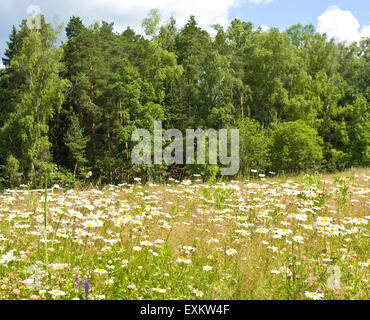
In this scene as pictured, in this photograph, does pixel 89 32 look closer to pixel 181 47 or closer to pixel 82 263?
pixel 181 47

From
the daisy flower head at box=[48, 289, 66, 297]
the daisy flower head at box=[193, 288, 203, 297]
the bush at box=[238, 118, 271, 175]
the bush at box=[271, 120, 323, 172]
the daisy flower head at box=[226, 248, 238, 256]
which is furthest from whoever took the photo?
the bush at box=[271, 120, 323, 172]

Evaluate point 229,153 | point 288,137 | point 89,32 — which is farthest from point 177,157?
point 89,32

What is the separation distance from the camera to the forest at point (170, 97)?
30328mm

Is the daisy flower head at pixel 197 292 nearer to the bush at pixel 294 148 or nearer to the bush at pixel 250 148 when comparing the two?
the bush at pixel 250 148

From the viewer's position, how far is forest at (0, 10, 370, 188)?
99.5ft

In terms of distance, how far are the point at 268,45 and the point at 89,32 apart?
19989 millimetres

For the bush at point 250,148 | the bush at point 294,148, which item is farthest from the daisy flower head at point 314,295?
the bush at point 294,148

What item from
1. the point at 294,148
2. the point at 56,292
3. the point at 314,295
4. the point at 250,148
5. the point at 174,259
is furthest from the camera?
the point at 294,148

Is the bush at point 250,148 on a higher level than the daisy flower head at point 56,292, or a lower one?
higher

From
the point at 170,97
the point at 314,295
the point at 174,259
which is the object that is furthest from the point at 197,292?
the point at 170,97

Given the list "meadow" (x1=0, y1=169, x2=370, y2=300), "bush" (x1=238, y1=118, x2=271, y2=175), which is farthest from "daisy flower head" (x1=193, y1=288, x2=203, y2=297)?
"bush" (x1=238, y1=118, x2=271, y2=175)

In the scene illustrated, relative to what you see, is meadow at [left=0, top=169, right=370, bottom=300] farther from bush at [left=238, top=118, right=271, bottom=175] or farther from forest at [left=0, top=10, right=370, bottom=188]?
bush at [left=238, top=118, right=271, bottom=175]

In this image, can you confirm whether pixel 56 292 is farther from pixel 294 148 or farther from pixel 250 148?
pixel 294 148

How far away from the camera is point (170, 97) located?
36469 mm
